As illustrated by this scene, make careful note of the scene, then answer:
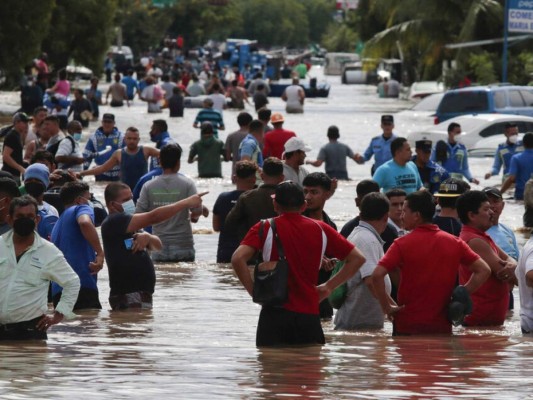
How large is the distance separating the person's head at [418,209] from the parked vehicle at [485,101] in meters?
27.1

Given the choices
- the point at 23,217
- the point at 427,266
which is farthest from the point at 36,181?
the point at 427,266

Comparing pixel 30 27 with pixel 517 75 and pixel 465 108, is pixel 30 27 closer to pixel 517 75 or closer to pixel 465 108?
pixel 465 108

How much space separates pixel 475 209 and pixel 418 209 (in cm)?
91

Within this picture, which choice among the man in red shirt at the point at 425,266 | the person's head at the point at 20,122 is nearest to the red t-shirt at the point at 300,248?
the man in red shirt at the point at 425,266

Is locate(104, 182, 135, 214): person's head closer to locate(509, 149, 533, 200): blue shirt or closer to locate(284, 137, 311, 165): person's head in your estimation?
locate(284, 137, 311, 165): person's head

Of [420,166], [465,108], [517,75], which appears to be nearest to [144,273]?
[420,166]

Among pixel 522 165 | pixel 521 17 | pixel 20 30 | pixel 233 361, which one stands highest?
pixel 521 17

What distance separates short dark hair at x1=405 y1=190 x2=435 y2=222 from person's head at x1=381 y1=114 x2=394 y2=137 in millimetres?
10651

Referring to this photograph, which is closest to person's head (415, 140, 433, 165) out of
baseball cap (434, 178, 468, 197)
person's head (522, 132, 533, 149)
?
person's head (522, 132, 533, 149)

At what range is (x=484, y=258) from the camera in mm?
→ 10188

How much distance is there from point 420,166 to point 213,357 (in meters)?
7.92

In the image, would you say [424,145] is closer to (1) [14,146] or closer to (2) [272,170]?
(2) [272,170]

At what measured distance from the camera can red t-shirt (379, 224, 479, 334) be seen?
9.36 m

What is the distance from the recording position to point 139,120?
45094mm
